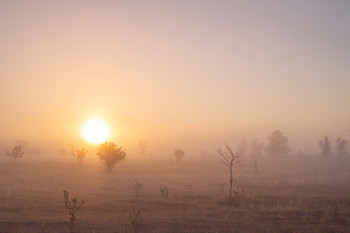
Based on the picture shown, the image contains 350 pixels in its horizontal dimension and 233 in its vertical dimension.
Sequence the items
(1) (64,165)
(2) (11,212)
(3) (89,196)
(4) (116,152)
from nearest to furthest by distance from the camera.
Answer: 1. (2) (11,212)
2. (3) (89,196)
3. (4) (116,152)
4. (1) (64,165)

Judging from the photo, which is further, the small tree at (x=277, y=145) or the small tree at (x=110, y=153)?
the small tree at (x=277, y=145)

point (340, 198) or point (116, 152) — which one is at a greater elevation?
point (116, 152)

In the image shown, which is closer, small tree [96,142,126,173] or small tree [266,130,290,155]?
small tree [96,142,126,173]

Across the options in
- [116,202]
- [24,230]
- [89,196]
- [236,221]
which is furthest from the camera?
[89,196]

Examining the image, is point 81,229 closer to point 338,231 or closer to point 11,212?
point 11,212

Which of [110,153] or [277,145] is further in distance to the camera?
[277,145]

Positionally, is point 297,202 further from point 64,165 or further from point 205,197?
point 64,165

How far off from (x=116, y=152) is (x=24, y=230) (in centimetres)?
4374

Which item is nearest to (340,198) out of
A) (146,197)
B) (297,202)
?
(297,202)

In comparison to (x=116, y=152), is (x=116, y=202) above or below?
below

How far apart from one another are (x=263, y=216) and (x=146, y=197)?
12.2 meters

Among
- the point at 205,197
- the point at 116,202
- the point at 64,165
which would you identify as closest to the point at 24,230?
the point at 116,202

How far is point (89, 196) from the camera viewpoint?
3203 cm

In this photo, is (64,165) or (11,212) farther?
(64,165)
